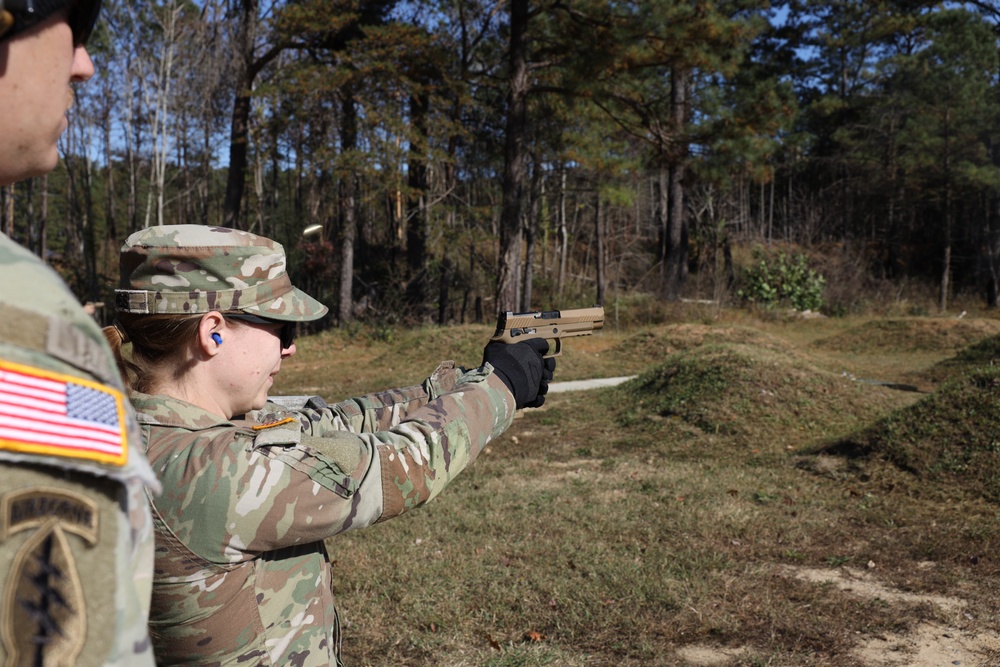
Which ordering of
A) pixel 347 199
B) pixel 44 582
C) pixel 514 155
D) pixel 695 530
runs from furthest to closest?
1. pixel 347 199
2. pixel 514 155
3. pixel 695 530
4. pixel 44 582

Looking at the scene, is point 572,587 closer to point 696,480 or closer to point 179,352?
point 696,480

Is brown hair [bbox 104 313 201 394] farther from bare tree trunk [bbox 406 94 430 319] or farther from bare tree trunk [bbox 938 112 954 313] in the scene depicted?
bare tree trunk [bbox 938 112 954 313]

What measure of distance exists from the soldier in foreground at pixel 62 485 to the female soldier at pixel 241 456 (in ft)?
A: 2.14

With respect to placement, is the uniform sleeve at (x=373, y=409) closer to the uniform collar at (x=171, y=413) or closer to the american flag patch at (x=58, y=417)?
the uniform collar at (x=171, y=413)

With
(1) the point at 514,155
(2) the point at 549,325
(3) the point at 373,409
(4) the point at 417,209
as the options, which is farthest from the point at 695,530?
(4) the point at 417,209

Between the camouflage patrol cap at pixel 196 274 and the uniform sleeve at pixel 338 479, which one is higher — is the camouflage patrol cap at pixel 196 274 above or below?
above

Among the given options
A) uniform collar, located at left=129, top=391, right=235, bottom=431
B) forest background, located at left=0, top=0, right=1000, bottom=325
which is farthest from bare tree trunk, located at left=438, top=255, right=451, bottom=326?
uniform collar, located at left=129, top=391, right=235, bottom=431

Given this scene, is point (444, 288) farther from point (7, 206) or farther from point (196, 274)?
point (196, 274)

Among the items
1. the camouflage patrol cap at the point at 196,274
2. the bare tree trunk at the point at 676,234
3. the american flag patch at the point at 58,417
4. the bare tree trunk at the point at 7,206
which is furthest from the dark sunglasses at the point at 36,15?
the bare tree trunk at the point at 7,206

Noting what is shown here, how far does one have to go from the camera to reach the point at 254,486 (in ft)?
4.44

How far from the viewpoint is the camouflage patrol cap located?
1542 mm

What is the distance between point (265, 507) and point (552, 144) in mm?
19819

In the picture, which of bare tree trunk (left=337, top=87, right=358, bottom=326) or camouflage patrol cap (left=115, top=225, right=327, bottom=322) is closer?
camouflage patrol cap (left=115, top=225, right=327, bottom=322)

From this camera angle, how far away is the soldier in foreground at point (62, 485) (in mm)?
607
